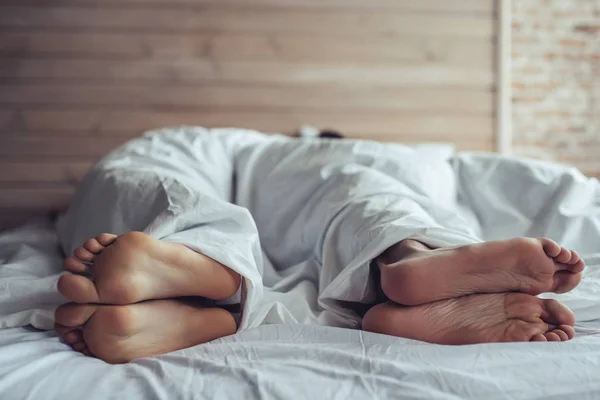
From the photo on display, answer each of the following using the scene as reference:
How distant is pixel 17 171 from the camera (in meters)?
1.99

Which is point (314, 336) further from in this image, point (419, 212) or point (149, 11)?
point (149, 11)

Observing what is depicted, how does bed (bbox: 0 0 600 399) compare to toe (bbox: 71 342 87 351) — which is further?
bed (bbox: 0 0 600 399)

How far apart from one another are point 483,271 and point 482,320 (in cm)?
6

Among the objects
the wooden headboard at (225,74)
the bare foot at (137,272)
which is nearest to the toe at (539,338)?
the bare foot at (137,272)

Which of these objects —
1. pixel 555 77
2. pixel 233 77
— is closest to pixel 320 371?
pixel 233 77

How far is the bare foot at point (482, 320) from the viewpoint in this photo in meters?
0.75

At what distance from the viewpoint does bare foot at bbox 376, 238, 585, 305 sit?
0.76 m

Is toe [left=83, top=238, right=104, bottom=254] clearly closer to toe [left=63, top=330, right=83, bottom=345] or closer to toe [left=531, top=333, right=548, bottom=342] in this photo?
toe [left=63, top=330, right=83, bottom=345]

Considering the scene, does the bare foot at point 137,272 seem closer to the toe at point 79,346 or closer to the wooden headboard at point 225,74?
the toe at point 79,346

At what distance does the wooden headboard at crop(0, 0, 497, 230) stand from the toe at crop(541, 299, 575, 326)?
140 centimetres

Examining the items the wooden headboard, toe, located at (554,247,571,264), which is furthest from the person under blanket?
the wooden headboard

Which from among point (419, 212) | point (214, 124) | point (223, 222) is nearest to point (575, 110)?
point (214, 124)

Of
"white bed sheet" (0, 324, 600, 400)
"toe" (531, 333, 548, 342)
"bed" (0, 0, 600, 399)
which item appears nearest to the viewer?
"white bed sheet" (0, 324, 600, 400)

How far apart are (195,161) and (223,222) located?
448 mm
